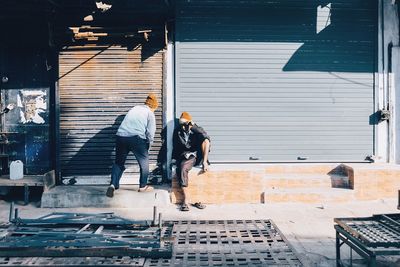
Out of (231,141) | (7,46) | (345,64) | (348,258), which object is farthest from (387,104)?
(7,46)

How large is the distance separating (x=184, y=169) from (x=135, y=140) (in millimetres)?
1173

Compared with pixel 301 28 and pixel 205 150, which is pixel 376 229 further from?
pixel 301 28

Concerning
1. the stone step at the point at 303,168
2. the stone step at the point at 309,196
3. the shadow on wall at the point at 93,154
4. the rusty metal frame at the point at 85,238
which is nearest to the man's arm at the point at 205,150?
the stone step at the point at 309,196

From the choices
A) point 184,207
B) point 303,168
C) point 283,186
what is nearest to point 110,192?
point 184,207

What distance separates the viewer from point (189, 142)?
8.59 m

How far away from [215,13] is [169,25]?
1125 millimetres

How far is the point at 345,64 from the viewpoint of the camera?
9.48m

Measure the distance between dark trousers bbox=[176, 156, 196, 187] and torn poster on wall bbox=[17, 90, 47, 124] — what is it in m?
3.58

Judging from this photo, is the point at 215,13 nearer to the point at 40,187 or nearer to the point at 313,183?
the point at 313,183

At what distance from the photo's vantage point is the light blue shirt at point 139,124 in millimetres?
8047

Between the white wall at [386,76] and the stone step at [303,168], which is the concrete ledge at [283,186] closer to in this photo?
the stone step at [303,168]

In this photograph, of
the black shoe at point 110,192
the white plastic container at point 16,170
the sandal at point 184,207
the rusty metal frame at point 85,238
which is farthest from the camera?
the white plastic container at point 16,170

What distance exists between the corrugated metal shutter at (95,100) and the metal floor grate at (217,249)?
3453 millimetres

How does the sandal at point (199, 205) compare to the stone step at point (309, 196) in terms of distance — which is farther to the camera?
the stone step at point (309, 196)
